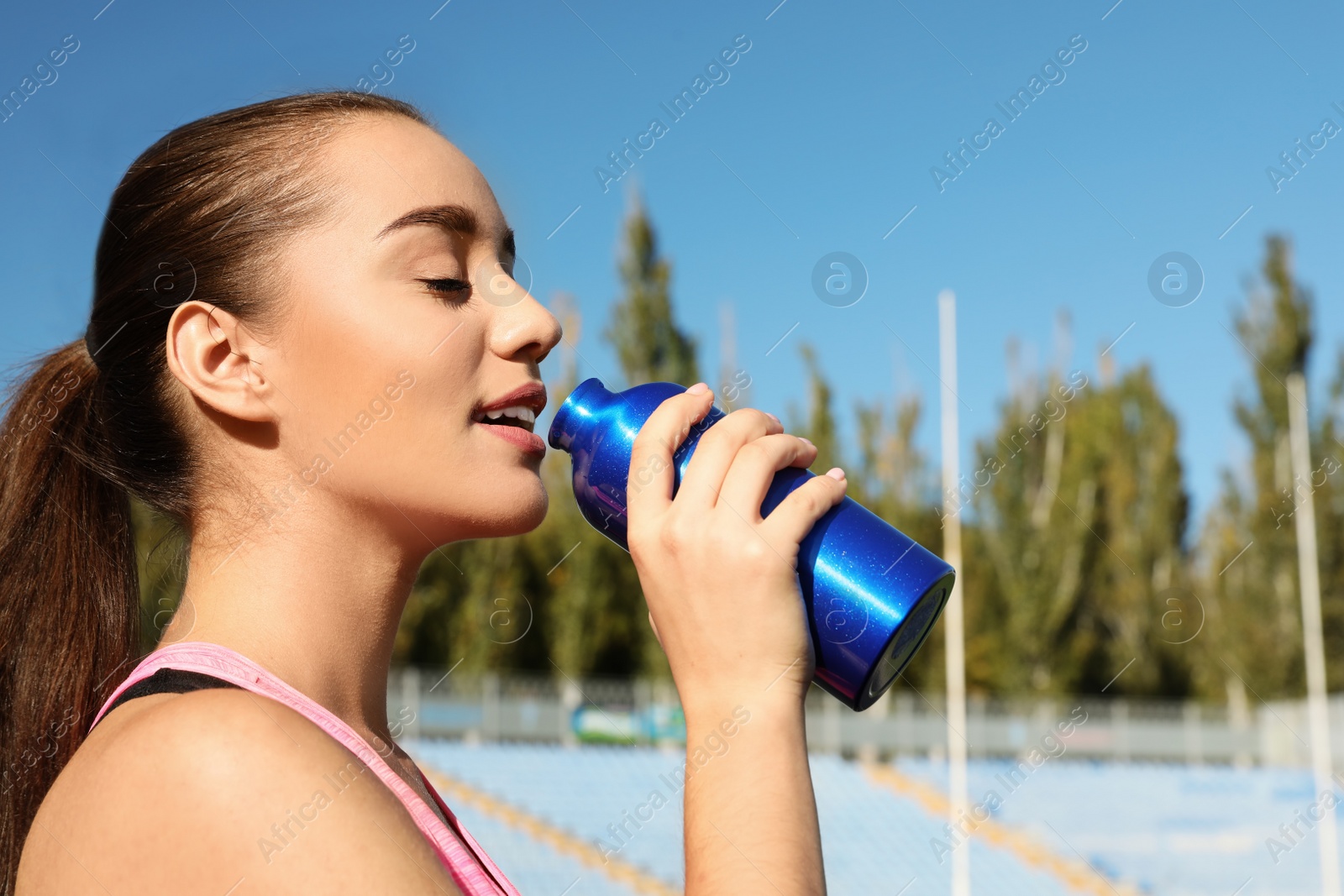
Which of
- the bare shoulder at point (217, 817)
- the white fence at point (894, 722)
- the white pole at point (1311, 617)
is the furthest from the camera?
the white fence at point (894, 722)

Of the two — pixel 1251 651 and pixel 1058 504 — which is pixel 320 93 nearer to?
pixel 1058 504

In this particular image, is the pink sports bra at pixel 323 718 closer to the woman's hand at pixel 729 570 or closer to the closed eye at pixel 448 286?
the woman's hand at pixel 729 570

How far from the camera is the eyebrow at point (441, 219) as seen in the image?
110 cm

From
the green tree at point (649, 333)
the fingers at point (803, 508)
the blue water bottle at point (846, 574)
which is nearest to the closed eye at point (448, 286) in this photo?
the blue water bottle at point (846, 574)

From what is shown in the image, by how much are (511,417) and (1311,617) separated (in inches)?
828

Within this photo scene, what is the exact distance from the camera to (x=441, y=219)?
112 cm

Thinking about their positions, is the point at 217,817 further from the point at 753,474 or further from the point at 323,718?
the point at 753,474

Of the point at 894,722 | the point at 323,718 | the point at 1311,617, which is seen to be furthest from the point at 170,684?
the point at 1311,617

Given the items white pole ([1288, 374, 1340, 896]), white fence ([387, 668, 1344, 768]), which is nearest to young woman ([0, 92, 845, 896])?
white fence ([387, 668, 1344, 768])

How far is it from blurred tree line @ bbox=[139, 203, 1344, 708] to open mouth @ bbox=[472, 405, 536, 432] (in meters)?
19.3

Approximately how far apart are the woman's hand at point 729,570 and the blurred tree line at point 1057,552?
19.5 meters

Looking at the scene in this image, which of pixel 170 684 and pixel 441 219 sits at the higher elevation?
pixel 441 219

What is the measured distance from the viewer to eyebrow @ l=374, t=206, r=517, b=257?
3.61 feet

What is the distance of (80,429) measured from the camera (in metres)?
1.27
